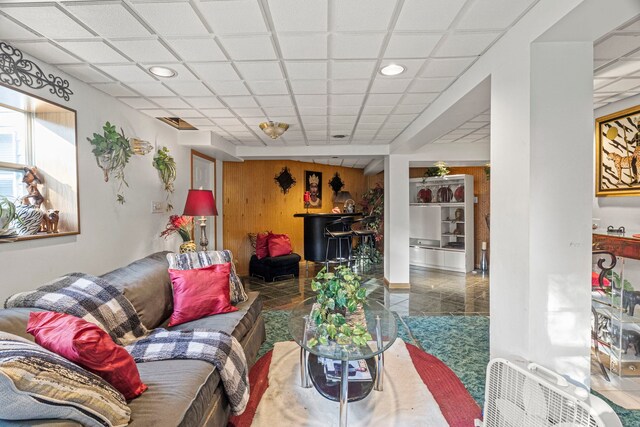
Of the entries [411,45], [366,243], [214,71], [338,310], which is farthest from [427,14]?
[366,243]

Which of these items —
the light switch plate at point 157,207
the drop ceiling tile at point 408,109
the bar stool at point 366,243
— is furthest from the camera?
the bar stool at point 366,243

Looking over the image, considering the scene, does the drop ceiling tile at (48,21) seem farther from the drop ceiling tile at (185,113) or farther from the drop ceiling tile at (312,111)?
the drop ceiling tile at (312,111)

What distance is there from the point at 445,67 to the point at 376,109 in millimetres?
968

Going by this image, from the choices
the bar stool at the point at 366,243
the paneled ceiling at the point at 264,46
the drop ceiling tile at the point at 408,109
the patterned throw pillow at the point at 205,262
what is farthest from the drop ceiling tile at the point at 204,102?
the bar stool at the point at 366,243

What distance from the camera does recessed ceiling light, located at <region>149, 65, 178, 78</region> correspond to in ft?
6.94

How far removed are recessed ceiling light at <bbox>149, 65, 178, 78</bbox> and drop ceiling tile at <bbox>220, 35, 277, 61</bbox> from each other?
0.55 meters

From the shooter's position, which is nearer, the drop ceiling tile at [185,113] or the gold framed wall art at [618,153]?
the gold framed wall art at [618,153]

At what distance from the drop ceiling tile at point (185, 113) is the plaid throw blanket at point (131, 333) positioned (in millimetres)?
1878

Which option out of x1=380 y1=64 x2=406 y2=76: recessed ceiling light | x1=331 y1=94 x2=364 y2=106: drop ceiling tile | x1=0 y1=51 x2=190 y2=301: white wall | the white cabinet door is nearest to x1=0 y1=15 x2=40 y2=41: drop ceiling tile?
x1=0 y1=51 x2=190 y2=301: white wall

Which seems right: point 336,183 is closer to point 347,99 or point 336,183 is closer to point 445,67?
point 347,99

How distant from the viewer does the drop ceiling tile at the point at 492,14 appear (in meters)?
1.44

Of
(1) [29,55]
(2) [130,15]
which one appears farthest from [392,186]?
(1) [29,55]

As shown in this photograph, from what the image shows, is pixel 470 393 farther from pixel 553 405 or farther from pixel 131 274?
pixel 131 274

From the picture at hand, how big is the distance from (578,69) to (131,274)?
10.2 ft
